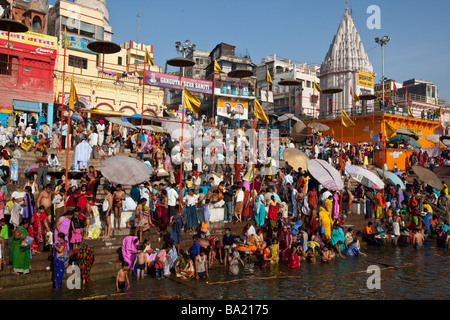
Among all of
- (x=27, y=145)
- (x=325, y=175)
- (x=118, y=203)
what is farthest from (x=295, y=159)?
(x=27, y=145)

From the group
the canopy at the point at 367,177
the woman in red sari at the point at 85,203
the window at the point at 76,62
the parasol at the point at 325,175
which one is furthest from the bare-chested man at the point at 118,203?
the window at the point at 76,62

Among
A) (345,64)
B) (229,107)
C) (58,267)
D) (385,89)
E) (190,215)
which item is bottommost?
(58,267)

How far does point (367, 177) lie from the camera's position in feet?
48.6

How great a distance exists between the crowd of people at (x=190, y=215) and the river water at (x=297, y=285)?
13.1 inches

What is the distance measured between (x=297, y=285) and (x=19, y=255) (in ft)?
20.3

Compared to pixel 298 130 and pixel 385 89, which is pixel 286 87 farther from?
pixel 298 130

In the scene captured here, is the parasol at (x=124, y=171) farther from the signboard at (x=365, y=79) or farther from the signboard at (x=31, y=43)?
the signboard at (x=365, y=79)

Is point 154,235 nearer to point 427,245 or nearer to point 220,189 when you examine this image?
point 220,189

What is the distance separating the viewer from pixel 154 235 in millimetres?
10617

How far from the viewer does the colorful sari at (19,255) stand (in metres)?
7.93

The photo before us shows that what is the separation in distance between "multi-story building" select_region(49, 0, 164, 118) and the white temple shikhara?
1575cm

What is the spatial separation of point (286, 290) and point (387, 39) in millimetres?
27848

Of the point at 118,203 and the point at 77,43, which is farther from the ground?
the point at 77,43

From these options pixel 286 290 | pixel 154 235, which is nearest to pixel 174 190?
pixel 154 235
